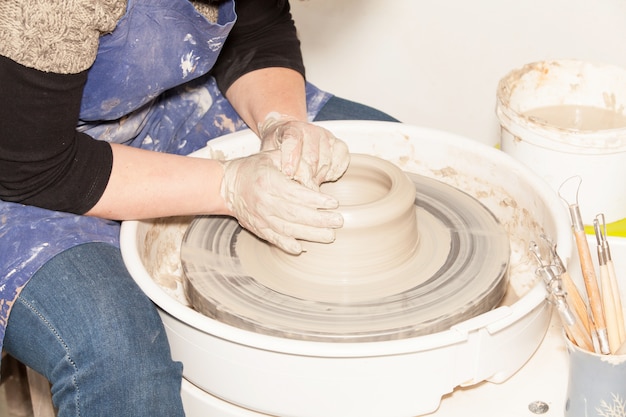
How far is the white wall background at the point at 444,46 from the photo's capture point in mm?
2711

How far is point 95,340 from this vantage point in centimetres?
158

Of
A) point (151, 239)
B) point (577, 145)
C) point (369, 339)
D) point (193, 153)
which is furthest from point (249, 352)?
point (577, 145)

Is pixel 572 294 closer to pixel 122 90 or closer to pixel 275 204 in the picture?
pixel 275 204

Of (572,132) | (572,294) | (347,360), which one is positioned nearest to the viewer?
(347,360)

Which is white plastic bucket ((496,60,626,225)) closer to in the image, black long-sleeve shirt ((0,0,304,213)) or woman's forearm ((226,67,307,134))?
woman's forearm ((226,67,307,134))

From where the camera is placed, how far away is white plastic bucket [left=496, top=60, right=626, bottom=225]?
2076mm

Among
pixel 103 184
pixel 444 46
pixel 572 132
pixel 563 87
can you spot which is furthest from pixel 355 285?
pixel 444 46

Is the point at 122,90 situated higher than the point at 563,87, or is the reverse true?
the point at 122,90

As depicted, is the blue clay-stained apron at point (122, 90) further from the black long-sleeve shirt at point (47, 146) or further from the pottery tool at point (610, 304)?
the pottery tool at point (610, 304)

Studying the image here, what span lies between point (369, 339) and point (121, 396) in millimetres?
462

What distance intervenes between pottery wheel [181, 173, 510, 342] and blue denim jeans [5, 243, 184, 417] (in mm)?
126

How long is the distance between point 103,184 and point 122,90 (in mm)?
226

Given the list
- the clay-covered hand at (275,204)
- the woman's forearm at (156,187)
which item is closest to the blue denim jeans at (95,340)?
the woman's forearm at (156,187)

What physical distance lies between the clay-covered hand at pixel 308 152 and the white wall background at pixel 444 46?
3.70ft
